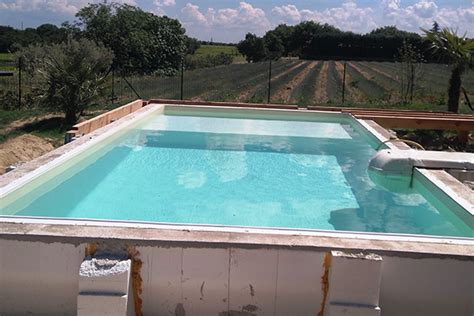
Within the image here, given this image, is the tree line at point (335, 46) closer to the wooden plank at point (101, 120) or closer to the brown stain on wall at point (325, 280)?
the wooden plank at point (101, 120)

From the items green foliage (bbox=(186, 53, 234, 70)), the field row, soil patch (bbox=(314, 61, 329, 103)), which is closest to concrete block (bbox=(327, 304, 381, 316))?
the field row

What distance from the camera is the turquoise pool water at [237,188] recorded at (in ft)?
15.2

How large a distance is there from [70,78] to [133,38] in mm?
21227

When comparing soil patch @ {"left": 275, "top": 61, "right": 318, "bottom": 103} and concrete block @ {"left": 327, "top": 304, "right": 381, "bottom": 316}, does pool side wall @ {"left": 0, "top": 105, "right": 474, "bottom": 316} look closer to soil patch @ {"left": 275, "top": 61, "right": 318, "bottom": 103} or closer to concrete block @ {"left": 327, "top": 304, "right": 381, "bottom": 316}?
concrete block @ {"left": 327, "top": 304, "right": 381, "bottom": 316}

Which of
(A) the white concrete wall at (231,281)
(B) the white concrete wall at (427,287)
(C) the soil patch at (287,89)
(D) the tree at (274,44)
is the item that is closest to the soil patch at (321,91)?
(C) the soil patch at (287,89)

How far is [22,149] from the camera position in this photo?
810 centimetres

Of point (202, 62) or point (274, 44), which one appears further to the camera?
point (274, 44)

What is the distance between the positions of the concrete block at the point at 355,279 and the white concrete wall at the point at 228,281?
0.13 meters

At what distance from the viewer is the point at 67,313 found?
2896 millimetres

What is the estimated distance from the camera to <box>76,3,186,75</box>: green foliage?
1210 inches

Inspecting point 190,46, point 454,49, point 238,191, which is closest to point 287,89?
point 454,49

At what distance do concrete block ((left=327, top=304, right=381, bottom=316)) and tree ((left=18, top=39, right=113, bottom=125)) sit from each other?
919 cm

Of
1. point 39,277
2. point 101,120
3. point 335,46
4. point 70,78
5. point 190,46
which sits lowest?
point 39,277

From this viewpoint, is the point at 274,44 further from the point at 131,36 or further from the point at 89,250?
the point at 89,250
